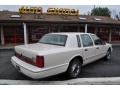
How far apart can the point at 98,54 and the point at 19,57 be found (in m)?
3.46

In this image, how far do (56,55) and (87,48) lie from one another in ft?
5.62

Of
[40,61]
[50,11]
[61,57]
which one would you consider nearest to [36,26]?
[50,11]

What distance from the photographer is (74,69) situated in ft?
15.2

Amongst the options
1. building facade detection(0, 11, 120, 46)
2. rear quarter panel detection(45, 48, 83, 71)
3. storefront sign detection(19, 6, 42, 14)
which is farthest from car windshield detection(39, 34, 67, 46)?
storefront sign detection(19, 6, 42, 14)

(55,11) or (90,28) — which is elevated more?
(55,11)

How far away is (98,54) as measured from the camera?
6.09m

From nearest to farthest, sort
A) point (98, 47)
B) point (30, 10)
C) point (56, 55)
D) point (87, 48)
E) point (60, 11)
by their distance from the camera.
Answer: point (56, 55) → point (87, 48) → point (98, 47) → point (30, 10) → point (60, 11)

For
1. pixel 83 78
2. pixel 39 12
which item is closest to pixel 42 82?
pixel 83 78

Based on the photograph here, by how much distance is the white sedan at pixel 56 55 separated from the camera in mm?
3711

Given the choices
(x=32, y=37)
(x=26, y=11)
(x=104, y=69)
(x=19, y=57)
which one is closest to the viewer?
(x=19, y=57)

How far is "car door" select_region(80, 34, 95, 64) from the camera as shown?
5.11 metres

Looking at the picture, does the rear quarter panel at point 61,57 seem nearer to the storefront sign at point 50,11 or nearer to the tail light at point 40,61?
the tail light at point 40,61

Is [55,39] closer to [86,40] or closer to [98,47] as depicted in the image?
[86,40]

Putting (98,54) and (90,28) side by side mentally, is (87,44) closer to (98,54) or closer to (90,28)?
(98,54)
